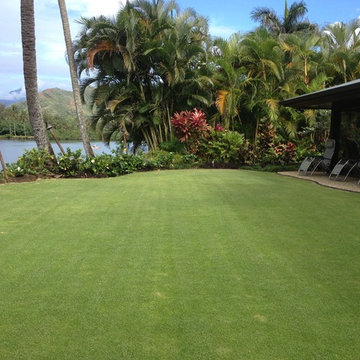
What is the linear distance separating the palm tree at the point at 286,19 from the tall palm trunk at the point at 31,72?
53.2ft

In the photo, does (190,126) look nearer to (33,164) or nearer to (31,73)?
(31,73)

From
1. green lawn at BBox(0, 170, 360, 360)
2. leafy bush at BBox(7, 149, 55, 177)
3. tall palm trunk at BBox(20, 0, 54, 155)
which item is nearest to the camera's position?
green lawn at BBox(0, 170, 360, 360)

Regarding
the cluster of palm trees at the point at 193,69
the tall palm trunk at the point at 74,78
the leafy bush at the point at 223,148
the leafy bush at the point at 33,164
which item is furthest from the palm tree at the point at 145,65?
the leafy bush at the point at 33,164

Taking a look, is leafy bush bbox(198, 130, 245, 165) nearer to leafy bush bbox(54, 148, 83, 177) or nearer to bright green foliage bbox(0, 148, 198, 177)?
bright green foliage bbox(0, 148, 198, 177)

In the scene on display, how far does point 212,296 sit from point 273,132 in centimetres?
1158

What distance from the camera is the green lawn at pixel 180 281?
2311 mm

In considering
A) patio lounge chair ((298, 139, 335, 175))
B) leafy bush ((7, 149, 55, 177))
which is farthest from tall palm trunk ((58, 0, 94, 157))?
patio lounge chair ((298, 139, 335, 175))

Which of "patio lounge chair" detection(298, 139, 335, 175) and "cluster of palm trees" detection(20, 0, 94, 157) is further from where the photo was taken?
"patio lounge chair" detection(298, 139, 335, 175)

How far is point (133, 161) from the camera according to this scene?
1159 cm

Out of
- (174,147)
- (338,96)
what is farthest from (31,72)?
(338,96)

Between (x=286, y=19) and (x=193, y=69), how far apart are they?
12371 millimetres

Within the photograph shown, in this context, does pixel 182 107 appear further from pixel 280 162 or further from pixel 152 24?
pixel 280 162

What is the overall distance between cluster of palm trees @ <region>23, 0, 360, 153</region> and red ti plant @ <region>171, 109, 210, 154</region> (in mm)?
680

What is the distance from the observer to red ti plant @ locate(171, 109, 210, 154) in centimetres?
1308
